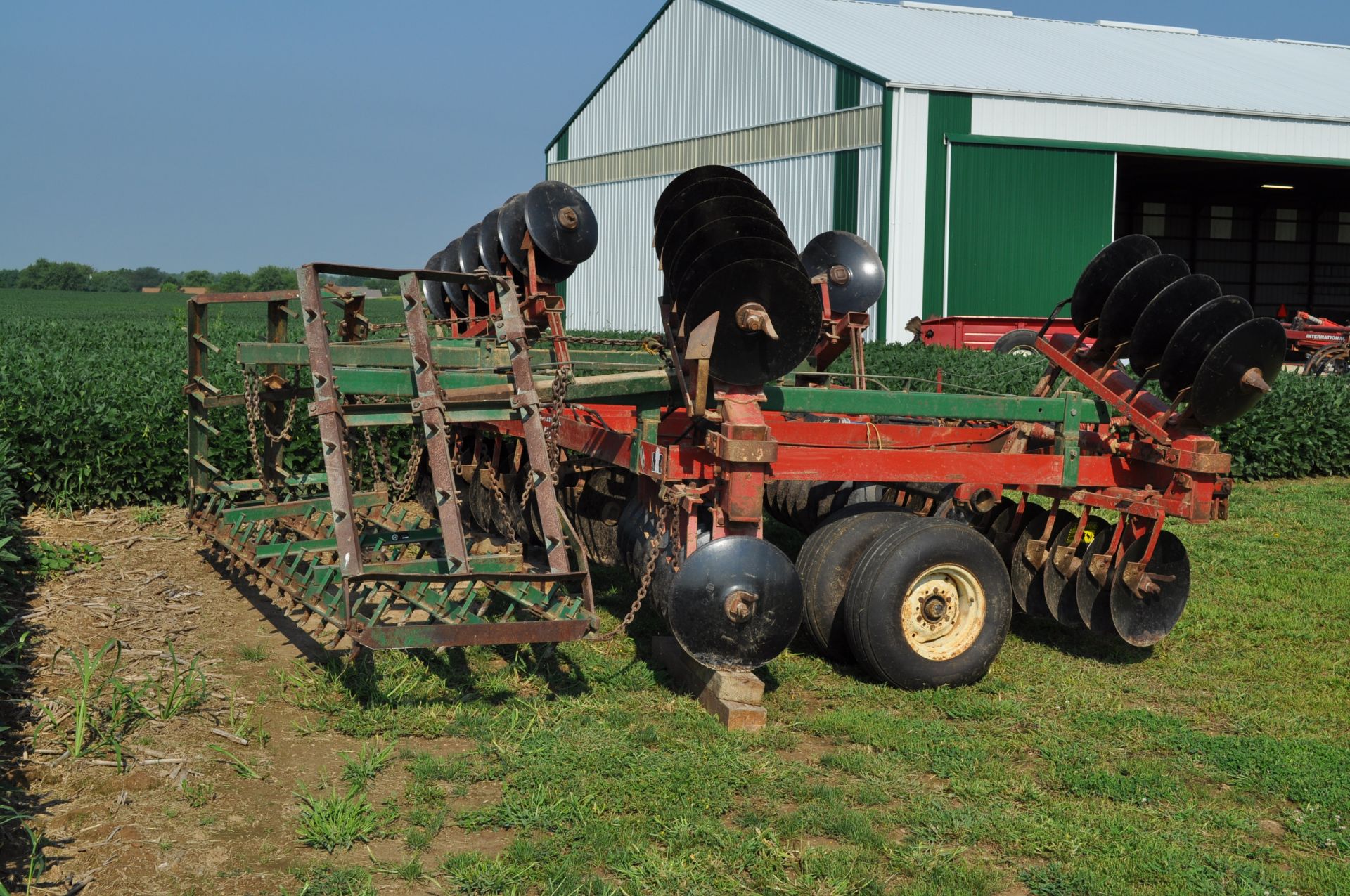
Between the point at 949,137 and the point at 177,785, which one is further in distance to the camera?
the point at 949,137

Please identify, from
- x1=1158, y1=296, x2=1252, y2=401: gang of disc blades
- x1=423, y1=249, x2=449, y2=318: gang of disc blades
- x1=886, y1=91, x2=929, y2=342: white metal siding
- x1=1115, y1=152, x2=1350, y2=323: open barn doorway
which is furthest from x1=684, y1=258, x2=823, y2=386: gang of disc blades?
x1=1115, y1=152, x2=1350, y2=323: open barn doorway

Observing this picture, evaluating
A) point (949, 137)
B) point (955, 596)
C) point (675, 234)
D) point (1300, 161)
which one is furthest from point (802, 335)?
point (1300, 161)

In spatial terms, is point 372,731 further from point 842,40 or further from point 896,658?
point 842,40

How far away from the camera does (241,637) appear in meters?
6.43

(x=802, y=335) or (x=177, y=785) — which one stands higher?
(x=802, y=335)

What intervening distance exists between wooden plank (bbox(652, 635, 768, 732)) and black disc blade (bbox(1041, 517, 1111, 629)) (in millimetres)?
1746

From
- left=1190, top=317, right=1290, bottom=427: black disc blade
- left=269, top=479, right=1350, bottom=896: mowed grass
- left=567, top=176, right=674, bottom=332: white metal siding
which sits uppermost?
left=567, top=176, right=674, bottom=332: white metal siding

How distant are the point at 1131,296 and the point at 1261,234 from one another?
3451 cm

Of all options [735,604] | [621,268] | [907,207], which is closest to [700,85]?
[621,268]

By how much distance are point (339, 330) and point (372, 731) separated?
3829mm

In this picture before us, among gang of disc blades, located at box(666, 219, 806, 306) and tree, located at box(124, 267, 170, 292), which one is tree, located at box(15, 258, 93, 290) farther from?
gang of disc blades, located at box(666, 219, 806, 306)

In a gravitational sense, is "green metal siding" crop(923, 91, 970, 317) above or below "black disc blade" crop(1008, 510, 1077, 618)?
above

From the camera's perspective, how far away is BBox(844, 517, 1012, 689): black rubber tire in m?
5.51

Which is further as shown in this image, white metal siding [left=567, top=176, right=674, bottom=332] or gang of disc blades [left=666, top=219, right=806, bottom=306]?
white metal siding [left=567, top=176, right=674, bottom=332]
